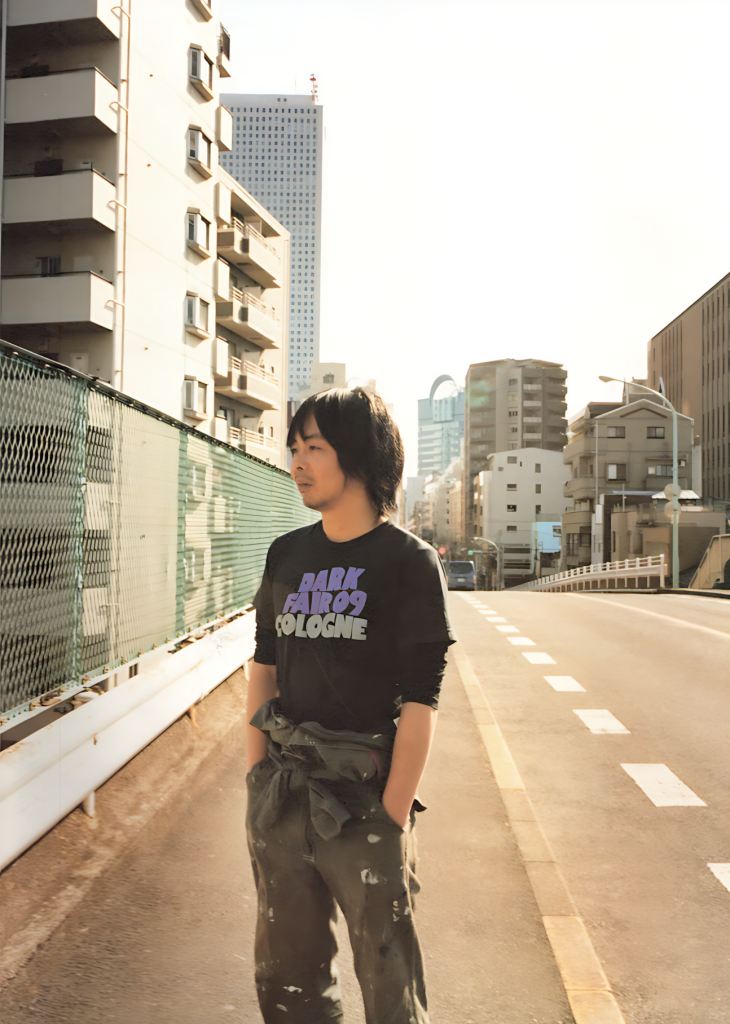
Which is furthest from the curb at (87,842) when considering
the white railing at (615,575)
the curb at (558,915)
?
the white railing at (615,575)

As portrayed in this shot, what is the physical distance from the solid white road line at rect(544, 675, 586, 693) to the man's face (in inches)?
297

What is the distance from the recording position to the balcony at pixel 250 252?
40250 mm

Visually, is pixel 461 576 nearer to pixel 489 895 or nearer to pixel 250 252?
pixel 250 252

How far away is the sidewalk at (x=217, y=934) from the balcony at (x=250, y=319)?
3722cm

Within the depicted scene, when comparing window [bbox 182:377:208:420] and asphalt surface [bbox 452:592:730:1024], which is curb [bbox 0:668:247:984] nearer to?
asphalt surface [bbox 452:592:730:1024]

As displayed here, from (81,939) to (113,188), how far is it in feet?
91.3

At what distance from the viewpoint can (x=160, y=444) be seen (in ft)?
19.7

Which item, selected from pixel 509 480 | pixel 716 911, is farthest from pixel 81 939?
pixel 509 480

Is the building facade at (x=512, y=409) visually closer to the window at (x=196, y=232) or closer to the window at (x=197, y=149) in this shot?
the window at (x=196, y=232)

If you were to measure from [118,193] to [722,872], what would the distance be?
28.4 meters

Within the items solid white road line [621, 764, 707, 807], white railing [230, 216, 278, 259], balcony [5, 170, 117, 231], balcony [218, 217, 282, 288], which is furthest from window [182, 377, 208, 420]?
solid white road line [621, 764, 707, 807]

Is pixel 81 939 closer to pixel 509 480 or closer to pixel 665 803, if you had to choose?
pixel 665 803

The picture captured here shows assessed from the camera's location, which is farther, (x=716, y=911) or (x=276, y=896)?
(x=716, y=911)

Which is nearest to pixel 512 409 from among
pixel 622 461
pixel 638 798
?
pixel 622 461
